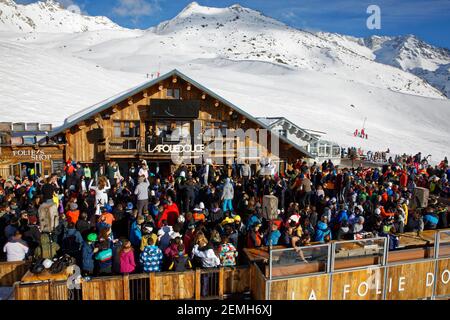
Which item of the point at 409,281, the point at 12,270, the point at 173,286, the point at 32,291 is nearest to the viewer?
the point at 32,291

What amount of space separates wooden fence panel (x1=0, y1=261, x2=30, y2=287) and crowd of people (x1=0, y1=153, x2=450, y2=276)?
24 centimetres

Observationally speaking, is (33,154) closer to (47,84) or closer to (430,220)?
(430,220)

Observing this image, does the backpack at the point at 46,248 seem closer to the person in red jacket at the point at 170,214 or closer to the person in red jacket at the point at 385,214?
the person in red jacket at the point at 170,214

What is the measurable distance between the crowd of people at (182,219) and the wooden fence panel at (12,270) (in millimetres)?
239

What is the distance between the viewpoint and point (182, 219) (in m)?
10.6

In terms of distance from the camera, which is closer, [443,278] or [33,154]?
[443,278]

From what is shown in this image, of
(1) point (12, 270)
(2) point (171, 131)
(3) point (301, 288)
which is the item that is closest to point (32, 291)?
(1) point (12, 270)

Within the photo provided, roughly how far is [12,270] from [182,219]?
4.34 meters

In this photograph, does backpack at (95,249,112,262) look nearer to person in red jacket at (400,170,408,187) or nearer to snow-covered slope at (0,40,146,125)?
person in red jacket at (400,170,408,187)

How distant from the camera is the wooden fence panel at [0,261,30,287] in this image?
347 inches

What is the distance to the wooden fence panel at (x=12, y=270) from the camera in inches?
347

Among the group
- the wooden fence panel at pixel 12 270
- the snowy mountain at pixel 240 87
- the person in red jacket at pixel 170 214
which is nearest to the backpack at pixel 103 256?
the wooden fence panel at pixel 12 270

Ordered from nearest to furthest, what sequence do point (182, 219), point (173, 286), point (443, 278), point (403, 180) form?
1. point (173, 286)
2. point (443, 278)
3. point (182, 219)
4. point (403, 180)

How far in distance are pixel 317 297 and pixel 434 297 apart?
3.58m
